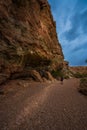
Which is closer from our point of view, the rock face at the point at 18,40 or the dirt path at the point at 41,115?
the dirt path at the point at 41,115

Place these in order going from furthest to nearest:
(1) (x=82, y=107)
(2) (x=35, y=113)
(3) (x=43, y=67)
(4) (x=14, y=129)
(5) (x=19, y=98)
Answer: (3) (x=43, y=67)
(5) (x=19, y=98)
(1) (x=82, y=107)
(2) (x=35, y=113)
(4) (x=14, y=129)

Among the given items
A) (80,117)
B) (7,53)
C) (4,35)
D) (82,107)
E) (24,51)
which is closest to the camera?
(80,117)

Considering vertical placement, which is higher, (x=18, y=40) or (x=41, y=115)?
(x=18, y=40)

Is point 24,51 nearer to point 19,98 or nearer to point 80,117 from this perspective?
point 19,98

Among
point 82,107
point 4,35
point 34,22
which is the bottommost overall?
point 82,107

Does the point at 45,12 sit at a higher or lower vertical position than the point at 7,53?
higher

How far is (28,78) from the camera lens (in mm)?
21500

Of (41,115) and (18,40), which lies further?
(18,40)

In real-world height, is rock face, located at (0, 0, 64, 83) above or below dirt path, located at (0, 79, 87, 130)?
above

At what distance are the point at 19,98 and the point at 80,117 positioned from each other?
21.5ft

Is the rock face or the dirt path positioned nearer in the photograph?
the dirt path

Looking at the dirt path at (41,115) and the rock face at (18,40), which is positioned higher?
the rock face at (18,40)

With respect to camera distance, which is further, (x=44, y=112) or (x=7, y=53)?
(x=7, y=53)

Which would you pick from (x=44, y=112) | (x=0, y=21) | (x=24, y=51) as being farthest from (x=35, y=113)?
(x=0, y=21)
